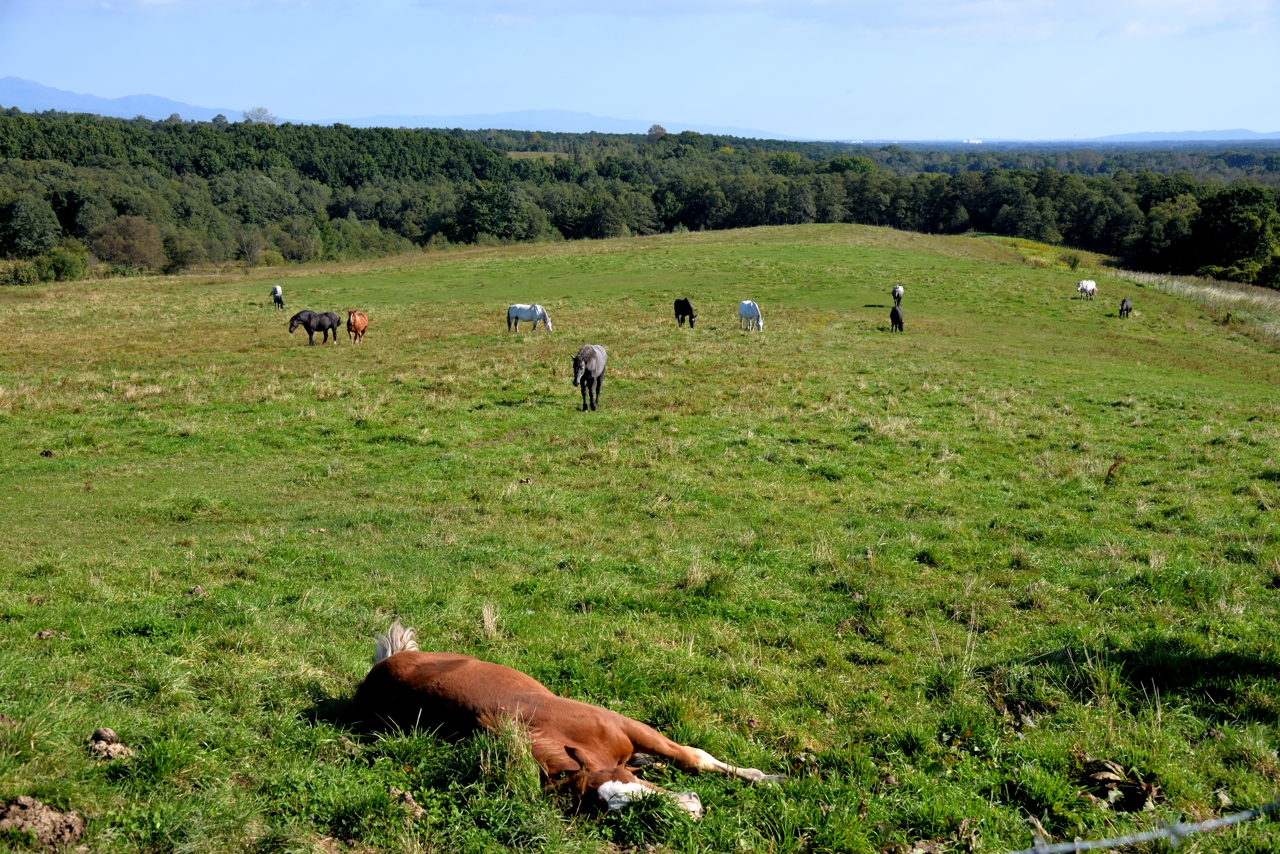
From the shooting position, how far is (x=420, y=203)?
12756 centimetres

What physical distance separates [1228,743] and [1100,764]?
1.02 metres

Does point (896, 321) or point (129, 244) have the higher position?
point (129, 244)

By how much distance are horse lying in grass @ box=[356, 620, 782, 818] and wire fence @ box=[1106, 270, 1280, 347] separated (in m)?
40.7

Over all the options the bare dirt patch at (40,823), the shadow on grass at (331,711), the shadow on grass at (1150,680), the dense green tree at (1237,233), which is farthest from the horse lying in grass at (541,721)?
the dense green tree at (1237,233)

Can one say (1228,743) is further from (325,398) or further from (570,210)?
(570,210)

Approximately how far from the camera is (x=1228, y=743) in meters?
4.95

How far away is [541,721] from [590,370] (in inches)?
569

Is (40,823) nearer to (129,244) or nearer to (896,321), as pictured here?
(896,321)

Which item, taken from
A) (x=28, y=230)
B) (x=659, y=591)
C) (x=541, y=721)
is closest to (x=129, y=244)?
(x=28, y=230)

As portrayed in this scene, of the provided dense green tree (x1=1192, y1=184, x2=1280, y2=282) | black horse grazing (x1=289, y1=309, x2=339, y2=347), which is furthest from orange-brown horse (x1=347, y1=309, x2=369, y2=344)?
dense green tree (x1=1192, y1=184, x2=1280, y2=282)

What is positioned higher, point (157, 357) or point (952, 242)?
point (952, 242)

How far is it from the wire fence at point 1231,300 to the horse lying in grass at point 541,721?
134 feet

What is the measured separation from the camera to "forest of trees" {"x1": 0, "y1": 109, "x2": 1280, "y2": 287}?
78562mm

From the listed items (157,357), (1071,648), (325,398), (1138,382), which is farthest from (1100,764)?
(157,357)
